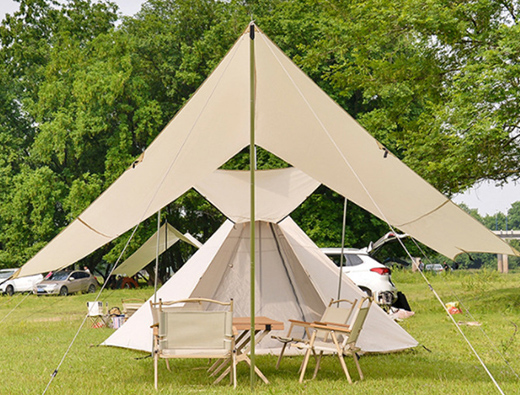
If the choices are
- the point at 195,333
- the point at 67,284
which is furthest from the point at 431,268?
the point at 195,333

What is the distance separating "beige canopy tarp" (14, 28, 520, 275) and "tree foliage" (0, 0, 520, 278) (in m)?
8.52

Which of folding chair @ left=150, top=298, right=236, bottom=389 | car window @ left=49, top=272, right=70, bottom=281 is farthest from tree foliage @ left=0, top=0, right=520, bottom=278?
folding chair @ left=150, top=298, right=236, bottom=389

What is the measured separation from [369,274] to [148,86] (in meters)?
16.9

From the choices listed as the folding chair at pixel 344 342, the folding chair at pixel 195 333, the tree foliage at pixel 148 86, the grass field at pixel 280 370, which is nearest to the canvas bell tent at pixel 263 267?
the grass field at pixel 280 370

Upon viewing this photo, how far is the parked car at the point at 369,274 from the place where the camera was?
46.9 feet

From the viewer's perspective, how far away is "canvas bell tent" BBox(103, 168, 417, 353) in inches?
359

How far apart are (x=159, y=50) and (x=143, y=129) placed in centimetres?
400

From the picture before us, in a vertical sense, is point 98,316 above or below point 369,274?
below

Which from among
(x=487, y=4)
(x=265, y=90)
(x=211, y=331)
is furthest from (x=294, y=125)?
(x=487, y=4)

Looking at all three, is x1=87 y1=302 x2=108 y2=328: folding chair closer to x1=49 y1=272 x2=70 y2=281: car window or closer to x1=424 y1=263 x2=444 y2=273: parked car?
x1=424 y1=263 x2=444 y2=273: parked car

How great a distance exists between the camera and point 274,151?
682cm

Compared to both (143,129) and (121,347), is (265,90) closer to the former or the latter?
(121,347)

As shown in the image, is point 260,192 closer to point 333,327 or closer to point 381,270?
point 333,327

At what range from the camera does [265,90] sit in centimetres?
643
